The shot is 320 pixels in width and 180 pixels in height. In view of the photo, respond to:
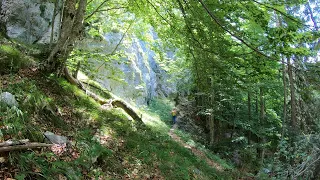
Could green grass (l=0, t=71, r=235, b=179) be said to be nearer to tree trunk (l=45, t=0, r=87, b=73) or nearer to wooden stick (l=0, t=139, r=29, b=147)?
wooden stick (l=0, t=139, r=29, b=147)

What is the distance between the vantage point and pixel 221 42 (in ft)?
15.8

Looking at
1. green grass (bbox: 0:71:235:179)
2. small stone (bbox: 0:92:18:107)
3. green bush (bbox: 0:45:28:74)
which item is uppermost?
green bush (bbox: 0:45:28:74)

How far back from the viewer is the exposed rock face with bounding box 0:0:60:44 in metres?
9.30

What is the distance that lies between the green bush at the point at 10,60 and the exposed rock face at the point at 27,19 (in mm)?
3342

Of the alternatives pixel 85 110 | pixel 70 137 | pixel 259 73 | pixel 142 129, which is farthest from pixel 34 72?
pixel 259 73

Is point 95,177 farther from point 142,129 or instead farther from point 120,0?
point 120,0

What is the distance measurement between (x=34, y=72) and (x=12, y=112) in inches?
111

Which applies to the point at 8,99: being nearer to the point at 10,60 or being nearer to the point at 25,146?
the point at 25,146

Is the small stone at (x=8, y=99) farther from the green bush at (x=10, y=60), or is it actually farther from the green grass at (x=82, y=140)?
the green bush at (x=10, y=60)

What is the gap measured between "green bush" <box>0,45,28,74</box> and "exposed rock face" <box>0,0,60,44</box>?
3342 mm

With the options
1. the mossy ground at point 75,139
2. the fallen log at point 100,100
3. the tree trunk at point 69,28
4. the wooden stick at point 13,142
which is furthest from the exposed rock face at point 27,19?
the wooden stick at point 13,142

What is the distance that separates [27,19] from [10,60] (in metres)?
4.82

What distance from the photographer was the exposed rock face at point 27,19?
9305 millimetres

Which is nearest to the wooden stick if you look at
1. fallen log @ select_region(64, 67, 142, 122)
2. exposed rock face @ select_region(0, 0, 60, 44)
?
fallen log @ select_region(64, 67, 142, 122)
